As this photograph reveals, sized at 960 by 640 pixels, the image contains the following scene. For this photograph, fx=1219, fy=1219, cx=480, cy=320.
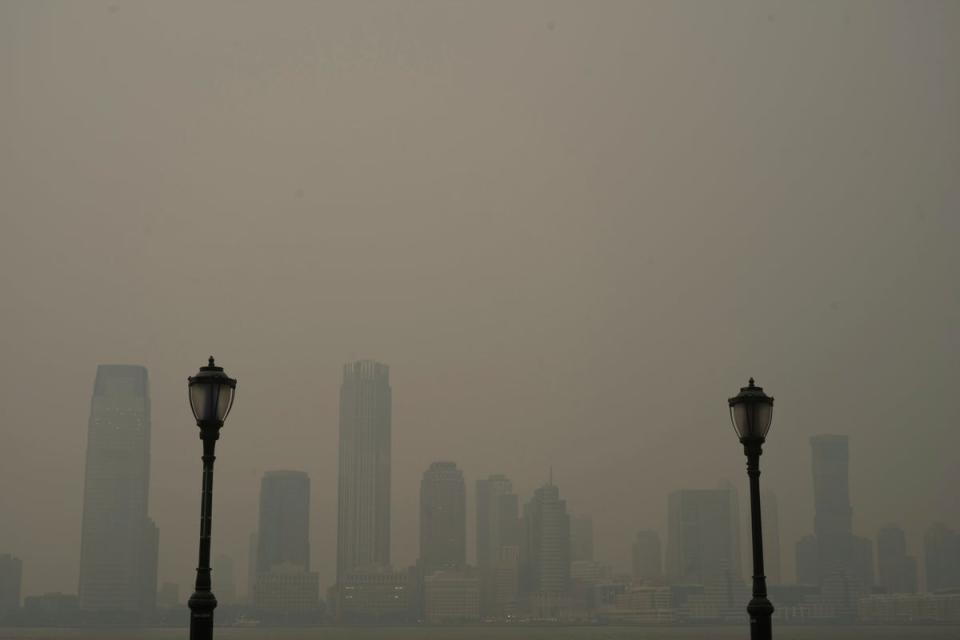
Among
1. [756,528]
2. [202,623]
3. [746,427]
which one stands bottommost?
[202,623]

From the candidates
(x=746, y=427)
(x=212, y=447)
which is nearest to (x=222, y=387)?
(x=212, y=447)

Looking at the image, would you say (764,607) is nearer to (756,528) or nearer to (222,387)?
(756,528)

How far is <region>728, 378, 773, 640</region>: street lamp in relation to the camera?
20312 millimetres

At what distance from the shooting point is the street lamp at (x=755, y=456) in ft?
66.6

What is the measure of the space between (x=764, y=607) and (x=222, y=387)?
9.61m

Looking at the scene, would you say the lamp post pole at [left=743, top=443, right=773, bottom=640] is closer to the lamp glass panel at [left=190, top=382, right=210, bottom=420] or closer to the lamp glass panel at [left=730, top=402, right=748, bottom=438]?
the lamp glass panel at [left=730, top=402, right=748, bottom=438]

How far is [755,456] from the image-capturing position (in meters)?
20.8

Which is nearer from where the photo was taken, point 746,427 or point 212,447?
point 212,447

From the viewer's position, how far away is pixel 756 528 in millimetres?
20453

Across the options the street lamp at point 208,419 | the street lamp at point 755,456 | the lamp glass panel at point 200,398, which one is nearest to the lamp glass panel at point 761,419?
the street lamp at point 755,456

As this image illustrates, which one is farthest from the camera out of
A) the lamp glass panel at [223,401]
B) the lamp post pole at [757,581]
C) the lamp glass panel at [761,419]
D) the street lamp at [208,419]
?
the lamp glass panel at [761,419]

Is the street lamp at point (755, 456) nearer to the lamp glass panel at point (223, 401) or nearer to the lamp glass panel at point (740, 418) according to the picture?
the lamp glass panel at point (740, 418)

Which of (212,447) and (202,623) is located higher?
(212,447)

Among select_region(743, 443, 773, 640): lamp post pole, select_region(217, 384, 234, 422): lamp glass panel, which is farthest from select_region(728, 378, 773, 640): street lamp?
select_region(217, 384, 234, 422): lamp glass panel
